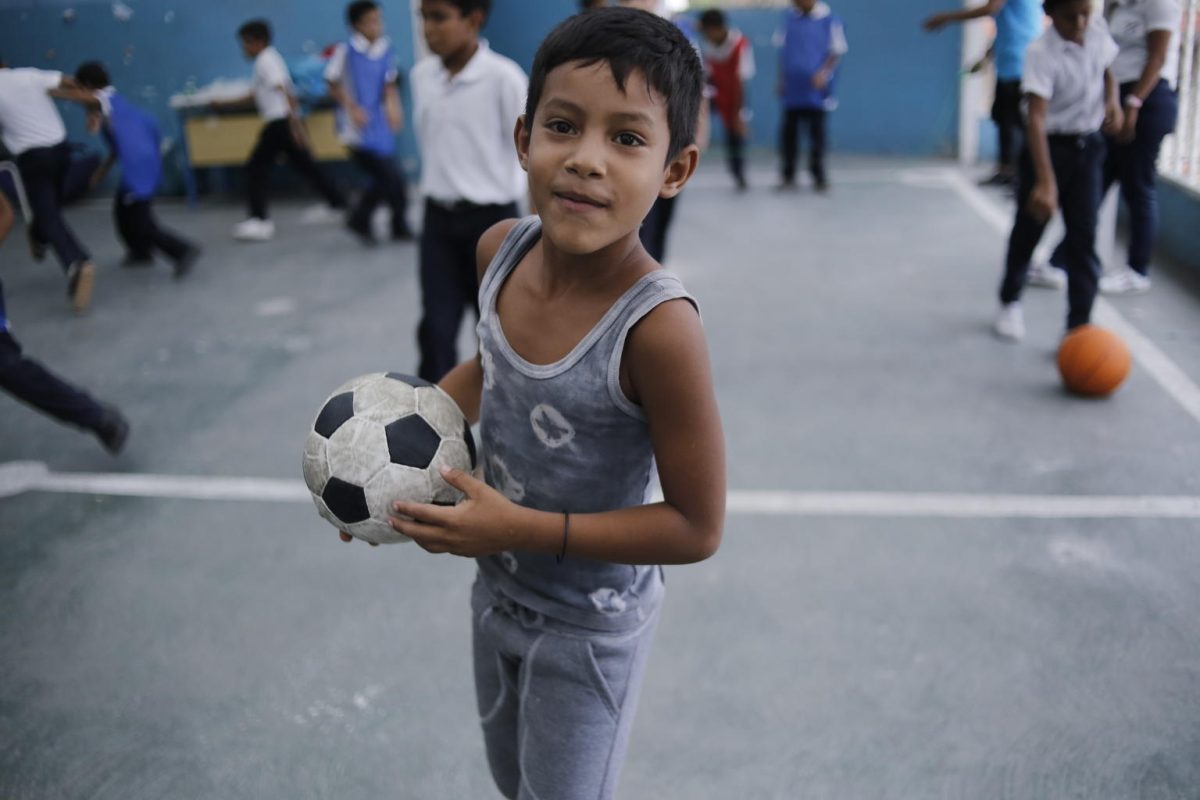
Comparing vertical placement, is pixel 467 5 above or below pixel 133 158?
above

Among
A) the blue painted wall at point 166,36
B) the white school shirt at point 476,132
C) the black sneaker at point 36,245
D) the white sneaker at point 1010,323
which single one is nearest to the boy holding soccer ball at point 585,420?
the white school shirt at point 476,132

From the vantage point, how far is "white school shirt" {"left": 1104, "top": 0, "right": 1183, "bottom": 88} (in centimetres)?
484

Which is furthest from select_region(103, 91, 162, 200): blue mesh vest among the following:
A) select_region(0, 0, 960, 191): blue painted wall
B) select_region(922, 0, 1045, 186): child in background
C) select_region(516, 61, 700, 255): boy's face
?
select_region(516, 61, 700, 255): boy's face

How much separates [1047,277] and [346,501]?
18.1ft

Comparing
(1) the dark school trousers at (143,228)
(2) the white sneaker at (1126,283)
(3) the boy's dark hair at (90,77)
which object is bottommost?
(2) the white sneaker at (1126,283)

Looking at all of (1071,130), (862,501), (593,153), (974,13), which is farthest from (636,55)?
(974,13)

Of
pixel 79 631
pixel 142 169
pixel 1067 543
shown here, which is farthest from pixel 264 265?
pixel 1067 543

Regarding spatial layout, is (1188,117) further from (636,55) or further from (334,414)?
(334,414)

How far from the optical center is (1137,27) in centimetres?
503

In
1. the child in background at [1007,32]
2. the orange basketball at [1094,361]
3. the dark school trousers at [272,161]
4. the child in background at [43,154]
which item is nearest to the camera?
the orange basketball at [1094,361]

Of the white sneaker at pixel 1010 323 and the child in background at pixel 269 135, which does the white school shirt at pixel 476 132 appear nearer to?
the white sneaker at pixel 1010 323

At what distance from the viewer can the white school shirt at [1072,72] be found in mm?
4488

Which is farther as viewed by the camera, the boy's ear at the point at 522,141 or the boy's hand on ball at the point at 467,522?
the boy's ear at the point at 522,141

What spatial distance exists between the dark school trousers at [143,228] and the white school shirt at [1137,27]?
6.00 meters
